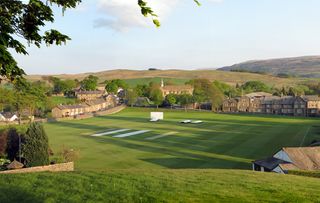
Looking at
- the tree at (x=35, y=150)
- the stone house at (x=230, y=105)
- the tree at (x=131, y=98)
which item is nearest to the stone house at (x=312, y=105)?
the stone house at (x=230, y=105)

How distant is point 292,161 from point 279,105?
349 ft

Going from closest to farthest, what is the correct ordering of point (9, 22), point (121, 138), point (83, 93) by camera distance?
point (9, 22), point (121, 138), point (83, 93)

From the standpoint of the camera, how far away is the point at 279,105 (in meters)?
138

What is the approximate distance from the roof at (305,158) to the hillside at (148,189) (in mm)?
16002

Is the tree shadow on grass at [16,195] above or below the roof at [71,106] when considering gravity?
above

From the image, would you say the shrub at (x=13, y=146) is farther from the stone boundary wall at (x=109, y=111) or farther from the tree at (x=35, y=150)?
the stone boundary wall at (x=109, y=111)

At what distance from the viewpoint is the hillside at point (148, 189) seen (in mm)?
16219

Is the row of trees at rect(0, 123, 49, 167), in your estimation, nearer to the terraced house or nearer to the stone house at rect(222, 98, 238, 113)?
the terraced house

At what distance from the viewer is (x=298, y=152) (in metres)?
38.2

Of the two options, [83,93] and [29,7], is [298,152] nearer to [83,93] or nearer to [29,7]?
[29,7]

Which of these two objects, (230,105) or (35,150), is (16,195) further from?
(230,105)

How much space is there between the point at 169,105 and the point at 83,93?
46301mm

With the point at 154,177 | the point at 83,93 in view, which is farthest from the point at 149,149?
the point at 83,93

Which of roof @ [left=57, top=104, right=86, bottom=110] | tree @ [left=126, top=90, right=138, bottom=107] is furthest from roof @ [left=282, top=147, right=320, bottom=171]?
tree @ [left=126, top=90, right=138, bottom=107]
